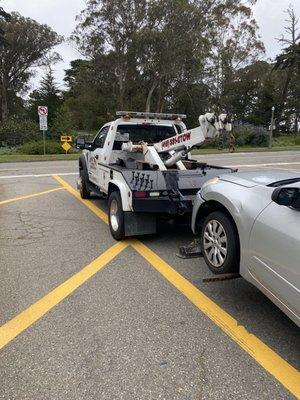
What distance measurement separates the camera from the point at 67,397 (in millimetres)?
2713

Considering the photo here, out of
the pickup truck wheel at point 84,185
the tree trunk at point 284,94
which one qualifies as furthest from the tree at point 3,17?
the pickup truck wheel at point 84,185

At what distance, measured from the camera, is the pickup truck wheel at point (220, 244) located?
379cm

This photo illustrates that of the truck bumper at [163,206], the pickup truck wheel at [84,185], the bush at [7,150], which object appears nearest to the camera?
the truck bumper at [163,206]

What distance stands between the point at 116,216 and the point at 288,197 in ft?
11.2

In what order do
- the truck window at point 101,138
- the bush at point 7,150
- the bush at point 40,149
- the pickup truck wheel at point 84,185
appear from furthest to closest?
1. the bush at point 7,150
2. the bush at point 40,149
3. the pickup truck wheel at point 84,185
4. the truck window at point 101,138

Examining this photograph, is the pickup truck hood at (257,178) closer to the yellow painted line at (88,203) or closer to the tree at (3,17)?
the yellow painted line at (88,203)

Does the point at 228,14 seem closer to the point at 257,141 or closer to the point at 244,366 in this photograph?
the point at 257,141

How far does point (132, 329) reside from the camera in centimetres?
356

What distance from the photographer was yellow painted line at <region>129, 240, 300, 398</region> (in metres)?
2.93

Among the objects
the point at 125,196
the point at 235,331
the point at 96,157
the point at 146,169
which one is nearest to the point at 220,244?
the point at 235,331

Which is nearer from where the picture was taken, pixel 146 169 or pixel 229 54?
pixel 146 169

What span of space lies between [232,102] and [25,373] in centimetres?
5388

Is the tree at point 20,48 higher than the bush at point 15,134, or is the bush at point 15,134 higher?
the tree at point 20,48

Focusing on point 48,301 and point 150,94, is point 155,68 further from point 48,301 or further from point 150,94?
point 48,301
